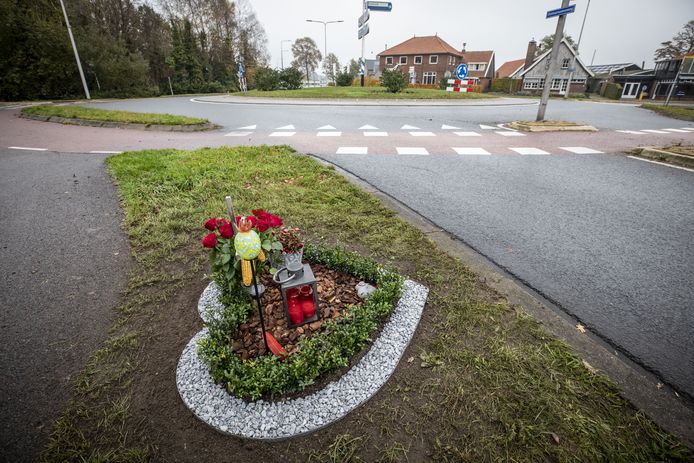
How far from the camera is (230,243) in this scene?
2.38 m

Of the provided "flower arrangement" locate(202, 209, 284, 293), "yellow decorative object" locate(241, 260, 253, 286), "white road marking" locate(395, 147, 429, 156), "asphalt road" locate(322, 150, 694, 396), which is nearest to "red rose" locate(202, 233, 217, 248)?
"flower arrangement" locate(202, 209, 284, 293)

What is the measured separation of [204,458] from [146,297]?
1.69 m

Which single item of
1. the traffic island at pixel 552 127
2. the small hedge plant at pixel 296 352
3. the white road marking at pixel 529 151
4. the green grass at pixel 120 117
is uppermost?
the green grass at pixel 120 117

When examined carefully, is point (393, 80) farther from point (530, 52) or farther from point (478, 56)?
point (478, 56)

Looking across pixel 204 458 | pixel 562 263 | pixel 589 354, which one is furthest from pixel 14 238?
pixel 562 263

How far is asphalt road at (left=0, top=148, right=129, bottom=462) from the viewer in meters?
1.93

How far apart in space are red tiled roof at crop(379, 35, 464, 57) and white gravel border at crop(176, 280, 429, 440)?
2471 inches

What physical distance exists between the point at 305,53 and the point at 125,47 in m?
42.3

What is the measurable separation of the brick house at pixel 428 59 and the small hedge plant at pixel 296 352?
57.6m

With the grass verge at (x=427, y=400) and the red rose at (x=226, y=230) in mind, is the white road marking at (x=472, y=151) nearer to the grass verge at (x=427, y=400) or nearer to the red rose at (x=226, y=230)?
the grass verge at (x=427, y=400)

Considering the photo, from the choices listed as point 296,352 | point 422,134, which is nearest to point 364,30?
point 422,134

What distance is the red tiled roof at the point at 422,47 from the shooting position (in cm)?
5486

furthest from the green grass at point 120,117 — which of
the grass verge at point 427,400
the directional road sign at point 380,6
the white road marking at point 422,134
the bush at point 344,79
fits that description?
the bush at point 344,79

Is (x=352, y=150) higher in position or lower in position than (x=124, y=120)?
lower
